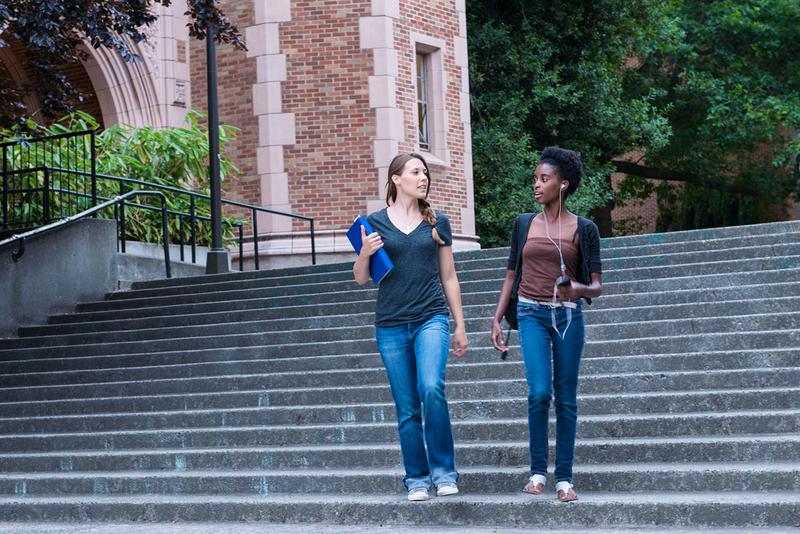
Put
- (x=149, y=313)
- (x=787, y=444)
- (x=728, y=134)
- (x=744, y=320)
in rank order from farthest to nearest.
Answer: (x=728, y=134) < (x=149, y=313) < (x=744, y=320) < (x=787, y=444)

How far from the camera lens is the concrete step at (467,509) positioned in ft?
19.9

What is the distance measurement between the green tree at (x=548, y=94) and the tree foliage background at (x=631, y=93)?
3 centimetres

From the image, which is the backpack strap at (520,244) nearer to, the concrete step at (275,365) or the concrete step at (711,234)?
the concrete step at (275,365)

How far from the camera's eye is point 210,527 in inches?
279

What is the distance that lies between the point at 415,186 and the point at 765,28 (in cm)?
2179

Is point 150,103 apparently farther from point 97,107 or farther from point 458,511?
point 458,511

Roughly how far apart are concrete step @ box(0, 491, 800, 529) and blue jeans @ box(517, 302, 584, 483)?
26 cm

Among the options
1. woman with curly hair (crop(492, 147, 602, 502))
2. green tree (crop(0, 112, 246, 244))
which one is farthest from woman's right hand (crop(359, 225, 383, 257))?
green tree (crop(0, 112, 246, 244))

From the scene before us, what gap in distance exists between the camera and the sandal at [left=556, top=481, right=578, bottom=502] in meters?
6.32

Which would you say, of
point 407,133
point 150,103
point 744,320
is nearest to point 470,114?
point 407,133

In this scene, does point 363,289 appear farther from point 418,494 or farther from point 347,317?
point 418,494

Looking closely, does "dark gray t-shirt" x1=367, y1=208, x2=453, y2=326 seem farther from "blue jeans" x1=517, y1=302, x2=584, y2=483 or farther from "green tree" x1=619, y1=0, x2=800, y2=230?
"green tree" x1=619, y1=0, x2=800, y2=230

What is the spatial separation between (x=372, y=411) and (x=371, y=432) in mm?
343

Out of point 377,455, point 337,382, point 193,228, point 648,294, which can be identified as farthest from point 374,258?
point 193,228
